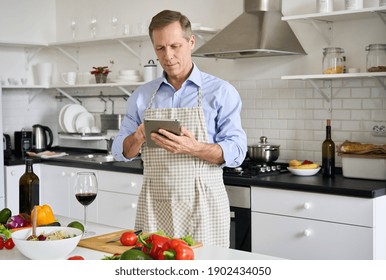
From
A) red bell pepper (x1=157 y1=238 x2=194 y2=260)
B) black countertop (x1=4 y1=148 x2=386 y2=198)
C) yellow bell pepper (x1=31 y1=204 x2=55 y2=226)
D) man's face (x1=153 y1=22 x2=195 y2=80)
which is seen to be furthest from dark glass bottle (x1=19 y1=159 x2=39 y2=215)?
black countertop (x1=4 y1=148 x2=386 y2=198)

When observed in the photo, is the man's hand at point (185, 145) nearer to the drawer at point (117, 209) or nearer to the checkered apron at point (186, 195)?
the checkered apron at point (186, 195)

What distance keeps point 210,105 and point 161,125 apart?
325mm

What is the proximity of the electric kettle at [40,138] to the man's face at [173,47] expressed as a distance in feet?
11.1

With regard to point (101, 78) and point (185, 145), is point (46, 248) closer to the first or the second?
point (185, 145)

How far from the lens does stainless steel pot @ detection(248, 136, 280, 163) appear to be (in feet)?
14.9

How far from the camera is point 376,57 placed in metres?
4.04

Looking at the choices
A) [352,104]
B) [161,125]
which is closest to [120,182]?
[352,104]

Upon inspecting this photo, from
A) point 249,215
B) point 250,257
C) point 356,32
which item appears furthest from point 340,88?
point 250,257

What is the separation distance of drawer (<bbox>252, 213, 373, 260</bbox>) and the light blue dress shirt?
2.97 feet

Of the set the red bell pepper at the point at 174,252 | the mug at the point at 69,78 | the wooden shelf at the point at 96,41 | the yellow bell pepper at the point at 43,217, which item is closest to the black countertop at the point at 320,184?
the wooden shelf at the point at 96,41

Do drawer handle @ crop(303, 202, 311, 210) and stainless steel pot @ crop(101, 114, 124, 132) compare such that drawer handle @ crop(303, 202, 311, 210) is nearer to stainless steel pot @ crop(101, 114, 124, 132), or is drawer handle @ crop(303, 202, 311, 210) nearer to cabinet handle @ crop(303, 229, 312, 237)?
cabinet handle @ crop(303, 229, 312, 237)

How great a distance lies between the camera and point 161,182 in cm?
321
